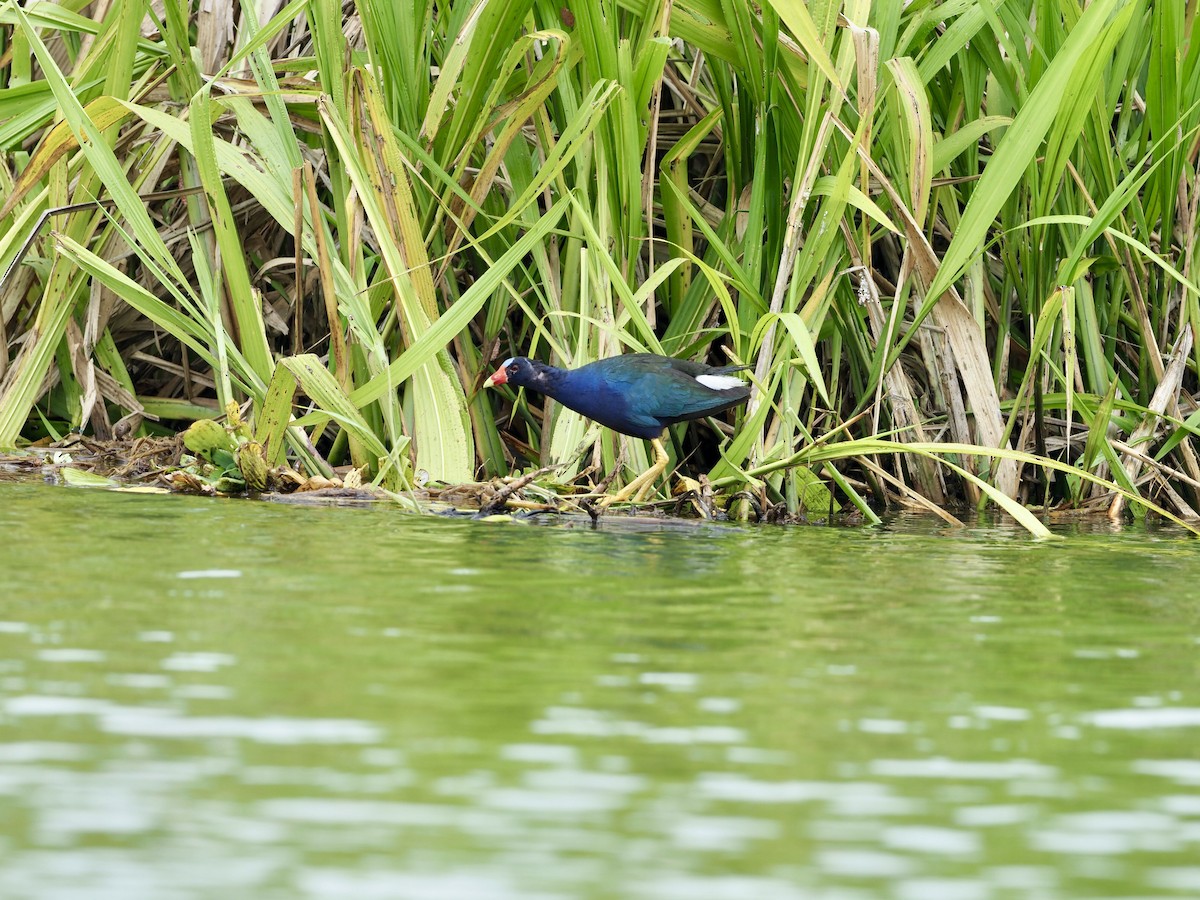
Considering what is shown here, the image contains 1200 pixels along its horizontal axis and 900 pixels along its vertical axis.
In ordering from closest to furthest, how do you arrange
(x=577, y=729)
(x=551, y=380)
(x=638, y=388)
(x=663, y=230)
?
(x=577, y=729)
(x=638, y=388)
(x=551, y=380)
(x=663, y=230)

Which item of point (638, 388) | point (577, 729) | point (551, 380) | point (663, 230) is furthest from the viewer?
point (663, 230)

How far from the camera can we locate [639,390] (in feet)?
16.3

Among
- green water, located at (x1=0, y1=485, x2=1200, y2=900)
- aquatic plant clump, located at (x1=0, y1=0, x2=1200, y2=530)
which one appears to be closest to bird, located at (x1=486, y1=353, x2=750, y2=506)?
aquatic plant clump, located at (x1=0, y1=0, x2=1200, y2=530)

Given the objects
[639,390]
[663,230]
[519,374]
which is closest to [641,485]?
[639,390]

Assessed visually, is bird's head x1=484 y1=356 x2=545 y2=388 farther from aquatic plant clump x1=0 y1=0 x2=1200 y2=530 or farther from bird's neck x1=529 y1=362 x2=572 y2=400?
aquatic plant clump x1=0 y1=0 x2=1200 y2=530

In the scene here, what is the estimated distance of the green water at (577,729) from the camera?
1643 millimetres

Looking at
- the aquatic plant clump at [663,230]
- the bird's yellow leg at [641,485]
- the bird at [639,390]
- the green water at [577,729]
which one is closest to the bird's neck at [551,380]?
the bird at [639,390]

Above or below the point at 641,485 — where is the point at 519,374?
above

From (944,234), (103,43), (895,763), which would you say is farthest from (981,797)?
(103,43)

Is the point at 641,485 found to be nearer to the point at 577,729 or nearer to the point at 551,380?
the point at 551,380

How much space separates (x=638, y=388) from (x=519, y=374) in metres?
0.47

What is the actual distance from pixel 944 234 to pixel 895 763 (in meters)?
3.87

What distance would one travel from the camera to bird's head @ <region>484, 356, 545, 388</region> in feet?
17.1

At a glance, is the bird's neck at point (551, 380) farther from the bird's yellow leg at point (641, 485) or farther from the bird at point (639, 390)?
the bird's yellow leg at point (641, 485)
